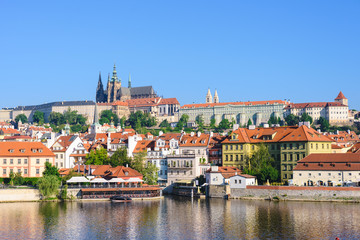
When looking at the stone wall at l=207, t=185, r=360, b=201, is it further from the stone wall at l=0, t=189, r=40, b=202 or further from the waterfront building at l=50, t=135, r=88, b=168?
the waterfront building at l=50, t=135, r=88, b=168

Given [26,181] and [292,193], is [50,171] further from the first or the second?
[292,193]

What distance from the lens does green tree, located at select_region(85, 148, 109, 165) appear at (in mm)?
93125

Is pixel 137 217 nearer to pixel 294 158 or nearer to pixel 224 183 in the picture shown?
pixel 224 183

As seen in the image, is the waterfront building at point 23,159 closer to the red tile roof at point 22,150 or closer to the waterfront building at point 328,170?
the red tile roof at point 22,150

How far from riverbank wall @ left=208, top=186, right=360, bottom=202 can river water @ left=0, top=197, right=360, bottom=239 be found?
2324 millimetres

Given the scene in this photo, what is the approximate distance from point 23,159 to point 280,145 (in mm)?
39508

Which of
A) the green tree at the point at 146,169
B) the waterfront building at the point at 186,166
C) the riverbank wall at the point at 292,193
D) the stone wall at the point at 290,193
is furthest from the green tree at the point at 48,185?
the riverbank wall at the point at 292,193

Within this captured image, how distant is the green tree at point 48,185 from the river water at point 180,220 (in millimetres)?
2293

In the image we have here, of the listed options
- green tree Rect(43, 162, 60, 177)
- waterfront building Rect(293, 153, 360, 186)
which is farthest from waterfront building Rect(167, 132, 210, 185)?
green tree Rect(43, 162, 60, 177)

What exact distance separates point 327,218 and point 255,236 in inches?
483

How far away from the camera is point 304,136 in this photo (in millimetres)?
85750

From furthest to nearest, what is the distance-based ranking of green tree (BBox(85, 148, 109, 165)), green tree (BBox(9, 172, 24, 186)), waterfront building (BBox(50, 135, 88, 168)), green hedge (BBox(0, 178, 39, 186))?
waterfront building (BBox(50, 135, 88, 168)) → green tree (BBox(85, 148, 109, 165)) → green hedge (BBox(0, 178, 39, 186)) → green tree (BBox(9, 172, 24, 186))

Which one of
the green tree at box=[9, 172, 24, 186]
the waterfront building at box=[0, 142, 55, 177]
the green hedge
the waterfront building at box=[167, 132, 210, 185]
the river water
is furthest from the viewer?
the waterfront building at box=[167, 132, 210, 185]

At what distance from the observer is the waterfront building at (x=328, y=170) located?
75.9 m
